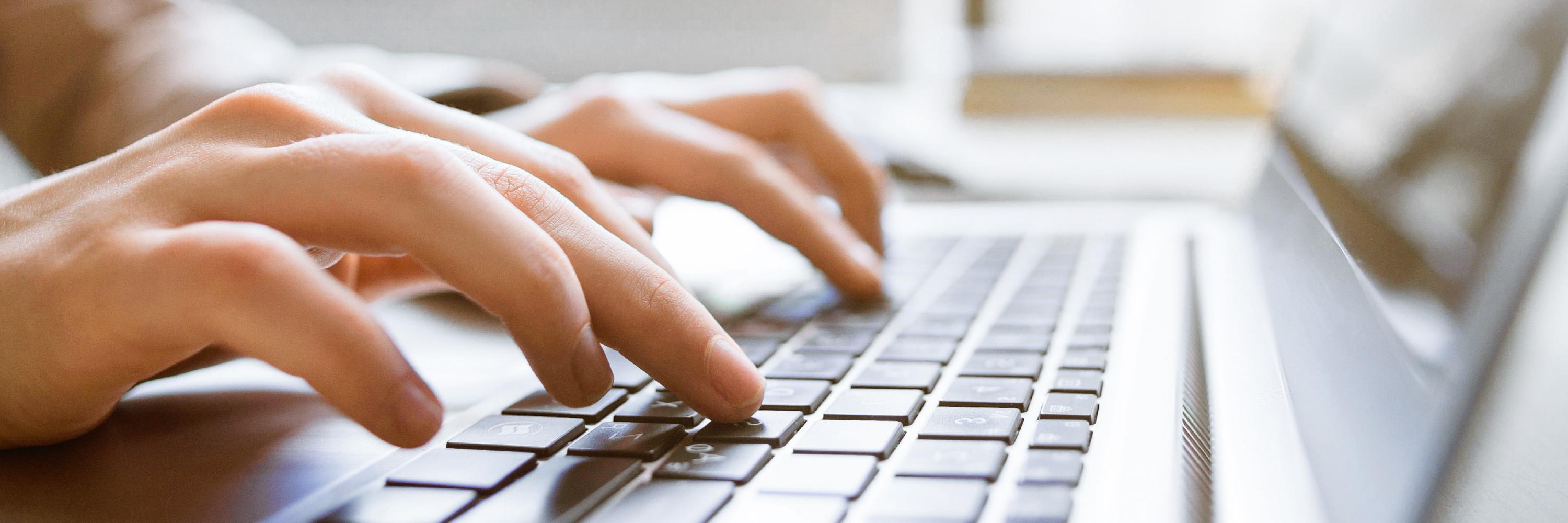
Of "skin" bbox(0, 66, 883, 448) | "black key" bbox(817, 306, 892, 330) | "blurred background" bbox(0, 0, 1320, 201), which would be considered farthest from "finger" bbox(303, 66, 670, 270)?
"blurred background" bbox(0, 0, 1320, 201)

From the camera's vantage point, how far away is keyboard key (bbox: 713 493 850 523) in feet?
0.76

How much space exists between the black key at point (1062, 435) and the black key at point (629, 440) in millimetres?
101

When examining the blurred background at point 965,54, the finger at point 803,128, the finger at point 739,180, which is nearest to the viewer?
the finger at point 739,180

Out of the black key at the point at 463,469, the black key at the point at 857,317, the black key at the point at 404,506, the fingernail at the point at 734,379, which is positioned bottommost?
the black key at the point at 404,506

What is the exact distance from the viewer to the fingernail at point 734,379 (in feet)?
0.99

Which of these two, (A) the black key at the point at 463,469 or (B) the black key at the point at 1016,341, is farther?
(B) the black key at the point at 1016,341

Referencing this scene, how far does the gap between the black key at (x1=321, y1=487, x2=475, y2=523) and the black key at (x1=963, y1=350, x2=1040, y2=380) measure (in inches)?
7.5

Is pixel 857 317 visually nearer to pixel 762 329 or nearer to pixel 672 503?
pixel 762 329

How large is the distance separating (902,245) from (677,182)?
0.20 meters

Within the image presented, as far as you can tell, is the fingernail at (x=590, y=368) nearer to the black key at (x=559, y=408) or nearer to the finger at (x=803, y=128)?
the black key at (x=559, y=408)

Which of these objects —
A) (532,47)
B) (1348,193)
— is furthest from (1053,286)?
(532,47)

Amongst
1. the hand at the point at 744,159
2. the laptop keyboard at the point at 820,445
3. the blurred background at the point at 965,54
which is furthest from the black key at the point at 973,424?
the blurred background at the point at 965,54

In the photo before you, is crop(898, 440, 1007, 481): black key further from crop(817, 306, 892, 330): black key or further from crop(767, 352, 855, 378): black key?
crop(817, 306, 892, 330): black key

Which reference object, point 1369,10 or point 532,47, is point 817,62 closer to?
point 532,47
